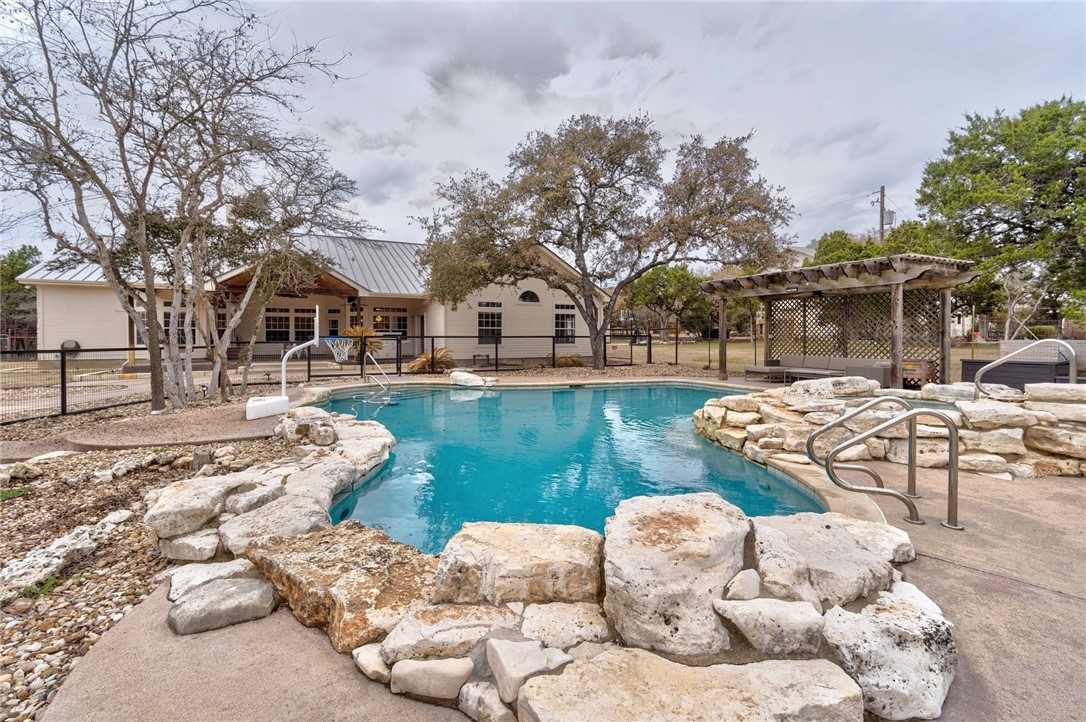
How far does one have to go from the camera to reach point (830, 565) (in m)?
1.99

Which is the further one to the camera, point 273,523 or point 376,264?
point 376,264

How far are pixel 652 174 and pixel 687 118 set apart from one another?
5.59 ft

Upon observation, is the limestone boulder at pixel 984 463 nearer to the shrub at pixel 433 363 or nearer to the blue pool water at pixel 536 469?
the blue pool water at pixel 536 469

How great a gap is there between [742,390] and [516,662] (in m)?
9.66

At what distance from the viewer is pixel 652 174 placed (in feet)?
43.2

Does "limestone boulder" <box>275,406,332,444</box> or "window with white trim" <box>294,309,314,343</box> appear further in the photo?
"window with white trim" <box>294,309,314,343</box>

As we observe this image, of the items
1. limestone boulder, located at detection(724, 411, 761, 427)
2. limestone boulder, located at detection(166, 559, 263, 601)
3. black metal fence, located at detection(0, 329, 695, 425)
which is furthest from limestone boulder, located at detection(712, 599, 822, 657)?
black metal fence, located at detection(0, 329, 695, 425)

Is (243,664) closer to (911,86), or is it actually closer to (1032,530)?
(1032,530)

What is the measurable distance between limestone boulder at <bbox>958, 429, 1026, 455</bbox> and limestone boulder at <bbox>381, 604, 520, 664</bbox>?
15.0 feet

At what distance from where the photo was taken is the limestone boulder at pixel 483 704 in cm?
146

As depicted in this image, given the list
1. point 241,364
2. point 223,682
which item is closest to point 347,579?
point 223,682

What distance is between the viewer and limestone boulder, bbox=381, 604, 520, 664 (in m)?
1.68

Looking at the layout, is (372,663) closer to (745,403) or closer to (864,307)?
(745,403)

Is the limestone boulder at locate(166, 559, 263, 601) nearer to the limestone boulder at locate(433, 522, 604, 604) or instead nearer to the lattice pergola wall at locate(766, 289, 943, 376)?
the limestone boulder at locate(433, 522, 604, 604)
